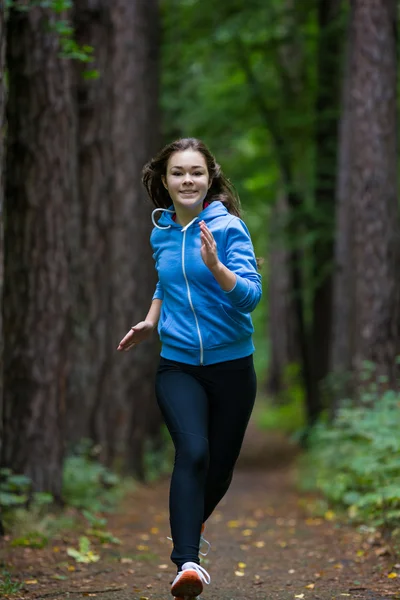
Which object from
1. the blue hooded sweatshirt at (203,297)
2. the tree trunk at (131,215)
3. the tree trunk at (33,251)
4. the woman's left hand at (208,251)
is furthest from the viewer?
the tree trunk at (131,215)

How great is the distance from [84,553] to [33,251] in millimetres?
2542

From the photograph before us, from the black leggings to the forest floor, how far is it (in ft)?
3.04

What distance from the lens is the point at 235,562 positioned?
632cm

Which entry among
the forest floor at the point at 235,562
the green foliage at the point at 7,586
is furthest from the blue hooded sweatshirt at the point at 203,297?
the green foliage at the point at 7,586

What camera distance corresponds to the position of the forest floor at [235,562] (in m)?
5.05

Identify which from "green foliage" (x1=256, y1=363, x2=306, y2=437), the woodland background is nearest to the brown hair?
the woodland background

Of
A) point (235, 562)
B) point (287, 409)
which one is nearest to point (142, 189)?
point (235, 562)

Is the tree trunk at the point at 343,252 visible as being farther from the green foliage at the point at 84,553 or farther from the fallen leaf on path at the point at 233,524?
the green foliage at the point at 84,553

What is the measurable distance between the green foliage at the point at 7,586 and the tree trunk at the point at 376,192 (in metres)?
5.81

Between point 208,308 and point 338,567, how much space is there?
8.48 feet

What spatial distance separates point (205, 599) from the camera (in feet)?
15.7

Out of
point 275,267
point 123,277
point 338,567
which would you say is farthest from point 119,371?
point 275,267

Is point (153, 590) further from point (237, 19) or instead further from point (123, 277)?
point (237, 19)

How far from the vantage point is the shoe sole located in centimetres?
390
